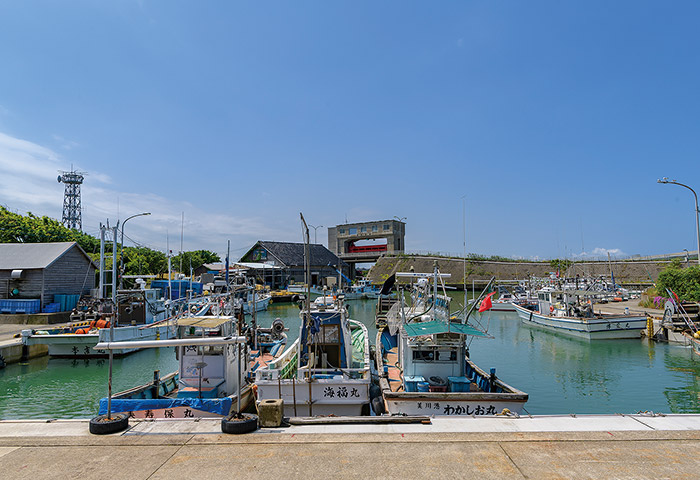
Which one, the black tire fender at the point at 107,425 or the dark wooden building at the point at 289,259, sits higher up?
the dark wooden building at the point at 289,259

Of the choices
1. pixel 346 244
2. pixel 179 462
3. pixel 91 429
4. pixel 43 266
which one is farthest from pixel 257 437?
pixel 346 244

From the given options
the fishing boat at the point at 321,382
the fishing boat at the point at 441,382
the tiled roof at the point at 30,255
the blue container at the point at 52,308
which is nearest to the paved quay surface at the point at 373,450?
the fishing boat at the point at 441,382

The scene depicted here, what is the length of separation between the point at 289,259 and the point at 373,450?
232 ft

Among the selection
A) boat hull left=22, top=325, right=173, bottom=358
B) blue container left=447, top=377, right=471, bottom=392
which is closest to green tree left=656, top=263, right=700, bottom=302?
blue container left=447, top=377, right=471, bottom=392

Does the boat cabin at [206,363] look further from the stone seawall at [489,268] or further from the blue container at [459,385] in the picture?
the stone seawall at [489,268]

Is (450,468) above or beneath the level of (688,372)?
above

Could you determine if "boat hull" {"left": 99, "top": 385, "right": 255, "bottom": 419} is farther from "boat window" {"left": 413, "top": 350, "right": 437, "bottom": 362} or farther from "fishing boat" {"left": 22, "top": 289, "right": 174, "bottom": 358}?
"fishing boat" {"left": 22, "top": 289, "right": 174, "bottom": 358}

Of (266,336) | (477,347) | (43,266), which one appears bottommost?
(477,347)

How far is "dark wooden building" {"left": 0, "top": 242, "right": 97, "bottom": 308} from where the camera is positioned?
32.5 metres

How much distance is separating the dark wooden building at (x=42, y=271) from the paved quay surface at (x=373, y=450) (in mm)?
29780

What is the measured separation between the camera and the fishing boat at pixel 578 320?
2886 centimetres

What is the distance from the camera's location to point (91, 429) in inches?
301

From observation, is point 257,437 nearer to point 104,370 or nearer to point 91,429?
point 91,429

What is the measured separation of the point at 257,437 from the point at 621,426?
6.47 metres
